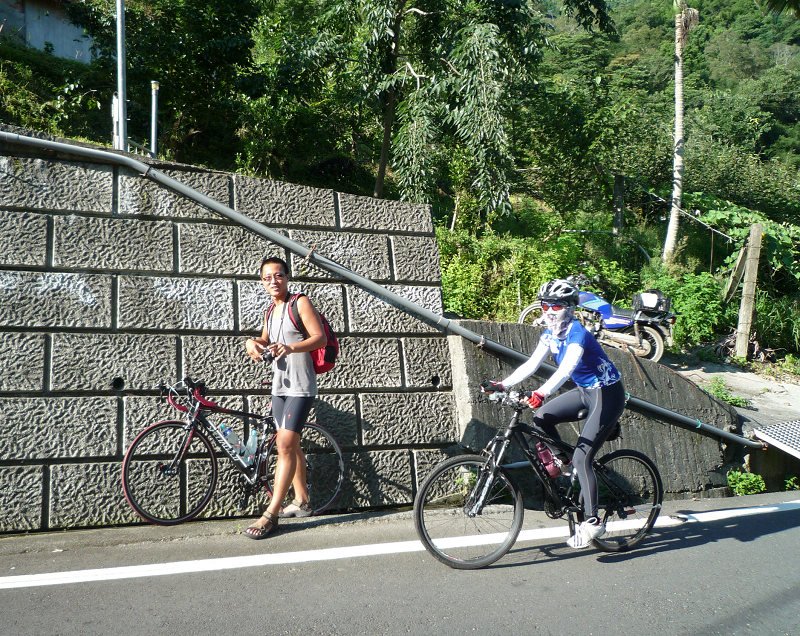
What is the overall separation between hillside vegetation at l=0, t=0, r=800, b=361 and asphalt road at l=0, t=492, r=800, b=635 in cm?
499

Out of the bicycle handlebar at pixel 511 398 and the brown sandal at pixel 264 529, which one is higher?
the bicycle handlebar at pixel 511 398

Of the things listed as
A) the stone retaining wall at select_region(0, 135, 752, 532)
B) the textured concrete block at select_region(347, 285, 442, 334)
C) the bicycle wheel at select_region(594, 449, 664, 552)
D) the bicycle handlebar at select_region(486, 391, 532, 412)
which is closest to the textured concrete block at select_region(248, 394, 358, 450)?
the stone retaining wall at select_region(0, 135, 752, 532)

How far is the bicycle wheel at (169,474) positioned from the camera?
Answer: 17.7 ft

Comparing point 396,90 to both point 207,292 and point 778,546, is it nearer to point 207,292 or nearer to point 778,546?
point 207,292

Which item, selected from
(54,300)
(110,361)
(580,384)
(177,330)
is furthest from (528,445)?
(54,300)

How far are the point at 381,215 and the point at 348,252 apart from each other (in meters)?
0.51

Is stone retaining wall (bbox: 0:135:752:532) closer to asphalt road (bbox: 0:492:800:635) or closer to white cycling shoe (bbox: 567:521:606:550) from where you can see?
asphalt road (bbox: 0:492:800:635)

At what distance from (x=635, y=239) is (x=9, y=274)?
12.6 metres

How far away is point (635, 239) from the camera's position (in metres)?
15.4

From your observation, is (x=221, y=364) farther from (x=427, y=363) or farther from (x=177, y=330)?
(x=427, y=363)

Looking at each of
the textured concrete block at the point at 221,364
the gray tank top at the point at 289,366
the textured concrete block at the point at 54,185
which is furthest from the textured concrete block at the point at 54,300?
the gray tank top at the point at 289,366

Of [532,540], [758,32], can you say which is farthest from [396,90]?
[758,32]

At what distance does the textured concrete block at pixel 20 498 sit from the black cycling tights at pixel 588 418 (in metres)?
3.60

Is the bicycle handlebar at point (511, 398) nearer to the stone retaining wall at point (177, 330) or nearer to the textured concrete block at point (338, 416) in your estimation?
the stone retaining wall at point (177, 330)
